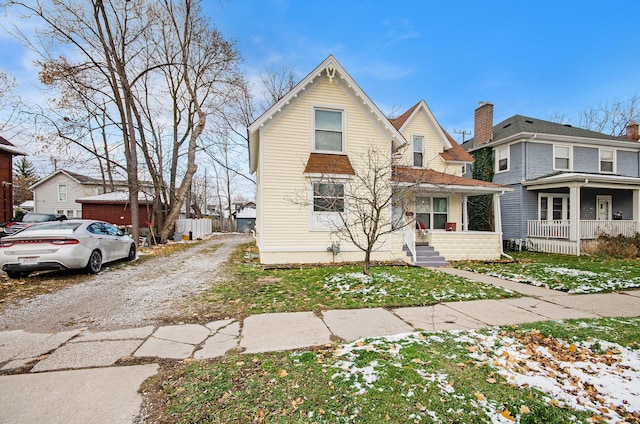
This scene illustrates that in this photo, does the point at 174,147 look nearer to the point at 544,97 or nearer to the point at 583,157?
the point at 583,157

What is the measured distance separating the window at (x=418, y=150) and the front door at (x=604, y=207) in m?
12.6

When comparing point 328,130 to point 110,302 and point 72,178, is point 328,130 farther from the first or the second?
point 72,178

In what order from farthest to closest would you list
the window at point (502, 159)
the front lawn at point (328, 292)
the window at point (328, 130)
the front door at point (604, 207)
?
the front door at point (604, 207) < the window at point (502, 159) < the window at point (328, 130) < the front lawn at point (328, 292)

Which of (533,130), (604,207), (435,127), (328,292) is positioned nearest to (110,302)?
(328,292)

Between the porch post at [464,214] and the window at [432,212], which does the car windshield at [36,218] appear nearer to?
the window at [432,212]

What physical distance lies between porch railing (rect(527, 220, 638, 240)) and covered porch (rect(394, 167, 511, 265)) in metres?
4.76

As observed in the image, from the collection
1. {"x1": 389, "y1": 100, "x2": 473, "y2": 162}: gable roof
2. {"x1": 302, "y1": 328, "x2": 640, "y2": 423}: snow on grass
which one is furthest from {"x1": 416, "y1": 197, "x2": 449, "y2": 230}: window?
{"x1": 302, "y1": 328, "x2": 640, "y2": 423}: snow on grass

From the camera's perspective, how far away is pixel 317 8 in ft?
41.7

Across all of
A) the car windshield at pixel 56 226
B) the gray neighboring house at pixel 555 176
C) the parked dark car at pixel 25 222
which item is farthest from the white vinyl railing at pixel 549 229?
the parked dark car at pixel 25 222

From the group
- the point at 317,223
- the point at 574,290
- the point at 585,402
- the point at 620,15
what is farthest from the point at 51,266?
the point at 620,15

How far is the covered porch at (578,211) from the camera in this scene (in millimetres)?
14688

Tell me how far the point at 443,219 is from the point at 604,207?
12793mm

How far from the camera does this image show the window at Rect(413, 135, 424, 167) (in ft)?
49.9

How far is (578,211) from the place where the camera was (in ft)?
47.1
